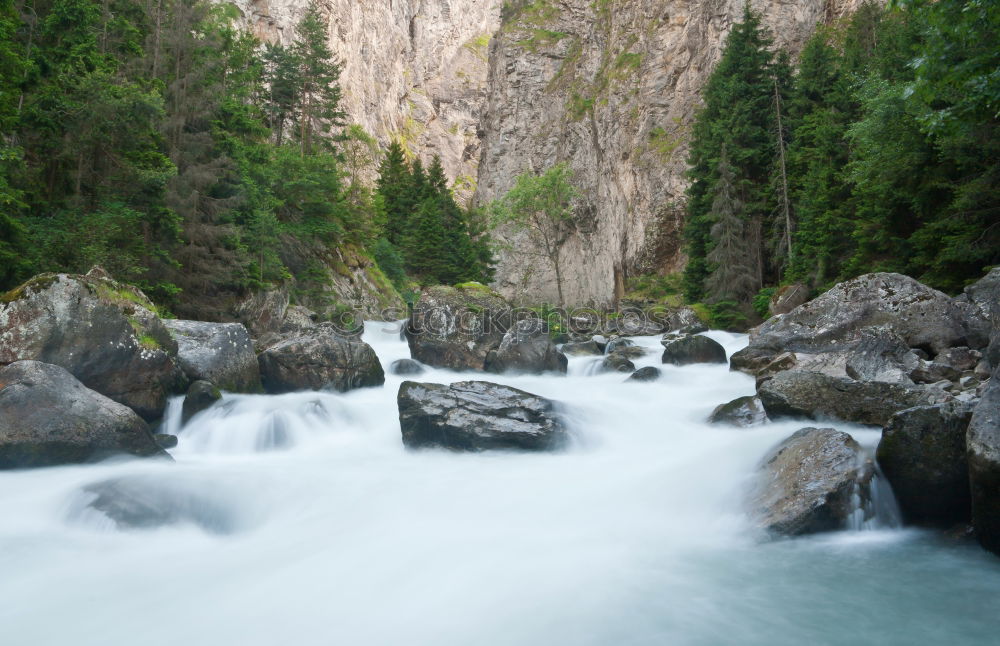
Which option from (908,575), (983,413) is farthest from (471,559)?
(983,413)

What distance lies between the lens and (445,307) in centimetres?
1930

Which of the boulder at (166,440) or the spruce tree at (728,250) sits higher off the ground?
the spruce tree at (728,250)

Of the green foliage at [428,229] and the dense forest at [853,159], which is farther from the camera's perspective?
the green foliage at [428,229]

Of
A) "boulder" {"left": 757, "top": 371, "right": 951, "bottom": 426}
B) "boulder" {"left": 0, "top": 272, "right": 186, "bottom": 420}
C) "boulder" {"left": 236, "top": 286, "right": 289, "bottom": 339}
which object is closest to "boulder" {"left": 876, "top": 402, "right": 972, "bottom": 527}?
"boulder" {"left": 757, "top": 371, "right": 951, "bottom": 426}

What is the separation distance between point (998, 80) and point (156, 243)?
726 inches

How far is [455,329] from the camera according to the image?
741 inches

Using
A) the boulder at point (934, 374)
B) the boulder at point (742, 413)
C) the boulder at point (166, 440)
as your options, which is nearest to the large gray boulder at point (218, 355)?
the boulder at point (166, 440)

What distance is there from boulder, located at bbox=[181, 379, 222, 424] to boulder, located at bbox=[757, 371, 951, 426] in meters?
9.93

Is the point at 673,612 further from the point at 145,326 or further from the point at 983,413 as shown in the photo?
the point at 145,326

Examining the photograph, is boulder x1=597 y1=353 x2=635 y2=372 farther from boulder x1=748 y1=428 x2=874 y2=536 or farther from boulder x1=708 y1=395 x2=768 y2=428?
boulder x1=748 y1=428 x2=874 y2=536

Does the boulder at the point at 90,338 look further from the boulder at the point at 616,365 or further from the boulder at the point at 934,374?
the boulder at the point at 934,374

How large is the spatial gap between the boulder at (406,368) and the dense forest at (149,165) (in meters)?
6.16

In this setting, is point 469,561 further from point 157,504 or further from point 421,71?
point 421,71

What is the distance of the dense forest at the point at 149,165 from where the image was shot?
532 inches
